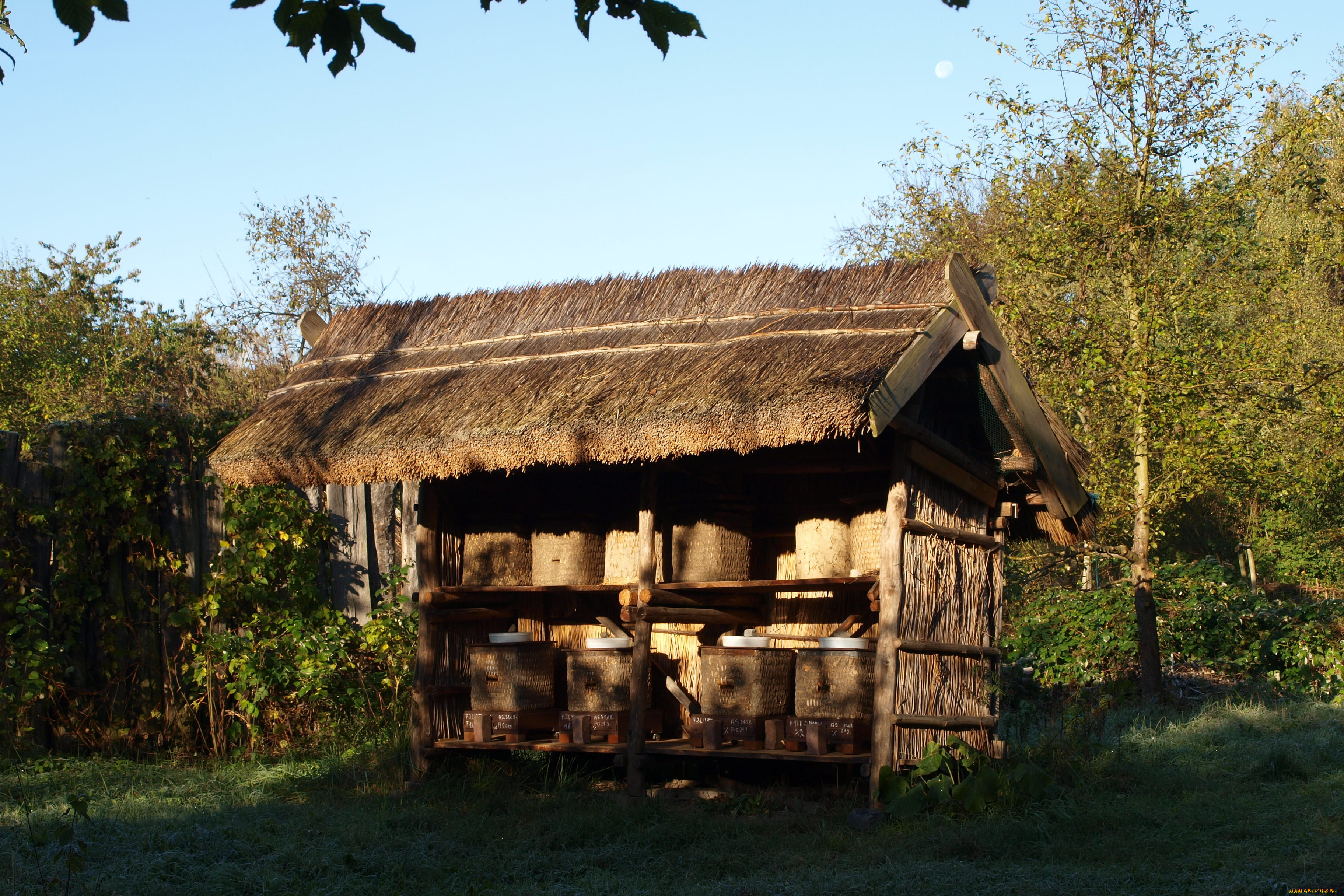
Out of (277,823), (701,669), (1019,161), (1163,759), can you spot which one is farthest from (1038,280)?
(277,823)

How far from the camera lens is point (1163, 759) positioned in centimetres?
731

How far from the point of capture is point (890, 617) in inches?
237

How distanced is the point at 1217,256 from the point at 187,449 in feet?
32.9

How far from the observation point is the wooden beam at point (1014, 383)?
6410 millimetres

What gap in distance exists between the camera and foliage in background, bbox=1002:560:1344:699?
36.6 ft

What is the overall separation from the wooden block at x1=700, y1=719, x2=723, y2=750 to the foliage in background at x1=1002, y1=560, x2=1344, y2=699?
705 centimetres

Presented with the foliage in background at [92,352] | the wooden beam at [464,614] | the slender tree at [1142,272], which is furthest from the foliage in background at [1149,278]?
the foliage in background at [92,352]

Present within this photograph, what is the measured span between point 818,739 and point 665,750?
35.9 inches

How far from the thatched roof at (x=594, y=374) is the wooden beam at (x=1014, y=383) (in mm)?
132

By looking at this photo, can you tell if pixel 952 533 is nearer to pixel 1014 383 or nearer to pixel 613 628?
pixel 1014 383

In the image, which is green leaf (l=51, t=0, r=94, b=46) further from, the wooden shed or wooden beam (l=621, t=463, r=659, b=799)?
wooden beam (l=621, t=463, r=659, b=799)

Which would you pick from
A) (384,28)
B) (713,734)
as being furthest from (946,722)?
(384,28)

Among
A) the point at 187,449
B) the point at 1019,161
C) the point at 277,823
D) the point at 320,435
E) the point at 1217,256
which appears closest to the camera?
the point at 277,823

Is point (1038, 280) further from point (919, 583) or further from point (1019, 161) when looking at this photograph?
point (919, 583)
